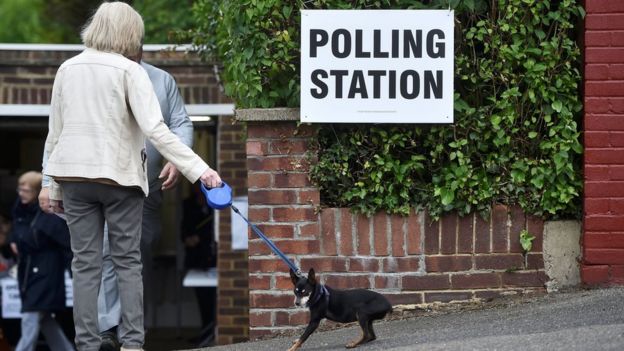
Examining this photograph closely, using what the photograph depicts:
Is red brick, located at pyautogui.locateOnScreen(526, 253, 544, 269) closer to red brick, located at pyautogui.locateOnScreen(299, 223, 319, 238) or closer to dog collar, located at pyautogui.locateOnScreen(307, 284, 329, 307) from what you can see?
red brick, located at pyautogui.locateOnScreen(299, 223, 319, 238)

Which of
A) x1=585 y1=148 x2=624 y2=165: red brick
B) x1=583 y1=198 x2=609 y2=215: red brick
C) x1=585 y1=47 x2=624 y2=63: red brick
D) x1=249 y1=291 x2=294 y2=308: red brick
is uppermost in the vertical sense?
x1=585 y1=47 x2=624 y2=63: red brick

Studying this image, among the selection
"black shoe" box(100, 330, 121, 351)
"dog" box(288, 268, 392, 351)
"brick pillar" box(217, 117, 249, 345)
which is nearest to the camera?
"dog" box(288, 268, 392, 351)

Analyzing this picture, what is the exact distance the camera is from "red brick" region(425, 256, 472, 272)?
700cm

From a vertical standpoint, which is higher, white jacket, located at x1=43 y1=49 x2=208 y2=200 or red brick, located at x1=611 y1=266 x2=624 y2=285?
white jacket, located at x1=43 y1=49 x2=208 y2=200

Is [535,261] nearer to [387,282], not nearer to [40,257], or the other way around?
[387,282]

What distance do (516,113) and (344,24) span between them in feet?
3.76

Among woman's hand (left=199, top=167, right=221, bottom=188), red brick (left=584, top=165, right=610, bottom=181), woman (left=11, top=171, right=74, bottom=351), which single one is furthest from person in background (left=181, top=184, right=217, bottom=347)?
woman's hand (left=199, top=167, right=221, bottom=188)

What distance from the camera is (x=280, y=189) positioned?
23.2 feet

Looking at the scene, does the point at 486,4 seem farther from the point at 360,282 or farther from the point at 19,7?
the point at 19,7

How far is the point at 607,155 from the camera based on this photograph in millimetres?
6938

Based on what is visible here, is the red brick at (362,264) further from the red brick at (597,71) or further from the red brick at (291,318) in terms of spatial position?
the red brick at (597,71)

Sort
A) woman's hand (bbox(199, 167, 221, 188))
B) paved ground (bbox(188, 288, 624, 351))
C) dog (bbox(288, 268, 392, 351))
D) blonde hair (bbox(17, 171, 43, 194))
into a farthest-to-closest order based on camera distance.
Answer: blonde hair (bbox(17, 171, 43, 194))
dog (bbox(288, 268, 392, 351))
woman's hand (bbox(199, 167, 221, 188))
paved ground (bbox(188, 288, 624, 351))

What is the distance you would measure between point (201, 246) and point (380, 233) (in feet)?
23.4

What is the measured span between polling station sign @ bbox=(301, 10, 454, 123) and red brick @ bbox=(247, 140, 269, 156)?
340mm
